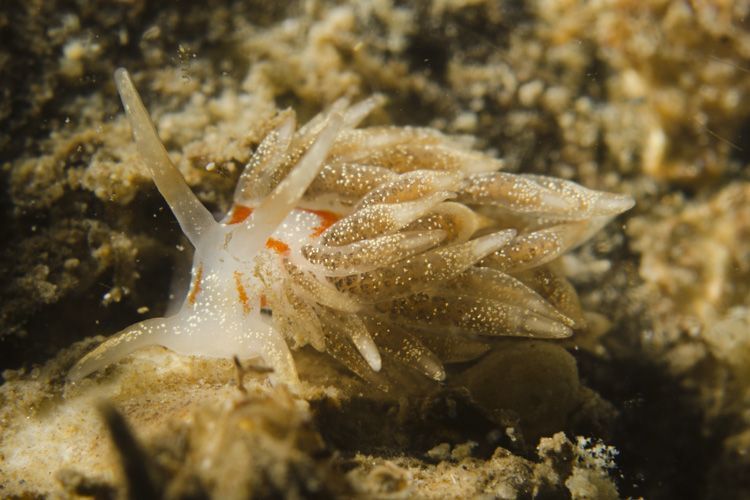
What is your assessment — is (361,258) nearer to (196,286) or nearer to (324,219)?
(324,219)

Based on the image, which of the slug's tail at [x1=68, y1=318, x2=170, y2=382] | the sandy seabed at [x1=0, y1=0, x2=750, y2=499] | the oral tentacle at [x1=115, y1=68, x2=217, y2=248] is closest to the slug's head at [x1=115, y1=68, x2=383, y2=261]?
the oral tentacle at [x1=115, y1=68, x2=217, y2=248]

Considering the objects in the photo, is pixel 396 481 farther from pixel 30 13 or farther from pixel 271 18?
pixel 30 13

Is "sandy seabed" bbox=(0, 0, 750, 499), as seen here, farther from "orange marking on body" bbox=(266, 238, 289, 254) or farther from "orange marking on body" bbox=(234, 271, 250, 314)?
"orange marking on body" bbox=(266, 238, 289, 254)

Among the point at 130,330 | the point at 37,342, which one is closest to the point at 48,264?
the point at 37,342

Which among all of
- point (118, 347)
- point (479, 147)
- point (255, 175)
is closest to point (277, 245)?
point (255, 175)

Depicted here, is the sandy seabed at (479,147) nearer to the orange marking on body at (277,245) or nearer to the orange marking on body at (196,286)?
the orange marking on body at (196,286)

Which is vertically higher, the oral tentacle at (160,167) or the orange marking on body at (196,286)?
the oral tentacle at (160,167)

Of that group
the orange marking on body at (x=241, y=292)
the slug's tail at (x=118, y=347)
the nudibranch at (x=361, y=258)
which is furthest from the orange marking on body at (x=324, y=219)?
the slug's tail at (x=118, y=347)
